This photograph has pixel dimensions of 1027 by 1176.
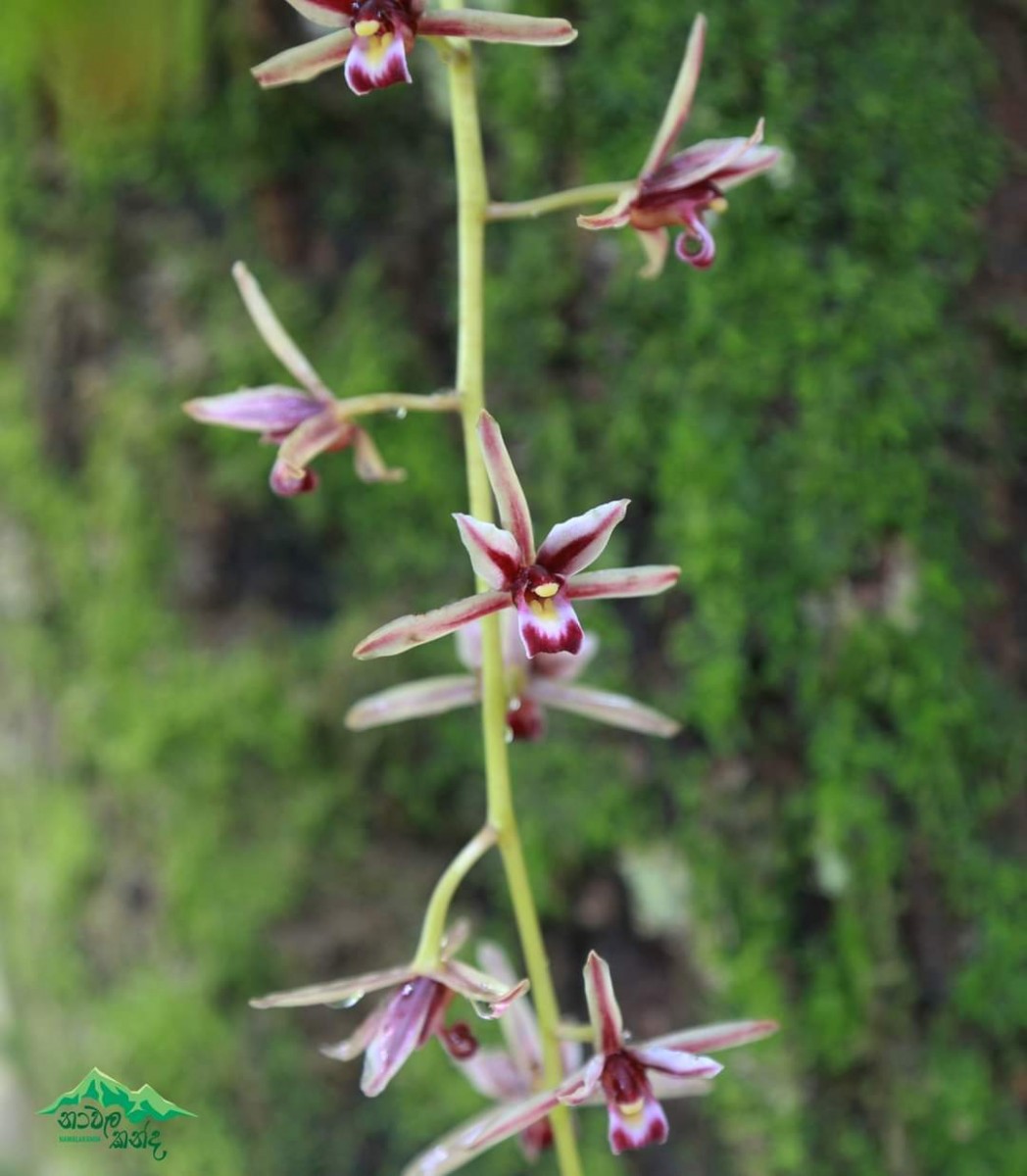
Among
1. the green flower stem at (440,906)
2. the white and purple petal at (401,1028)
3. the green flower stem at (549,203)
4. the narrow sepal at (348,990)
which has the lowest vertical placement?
the white and purple petal at (401,1028)

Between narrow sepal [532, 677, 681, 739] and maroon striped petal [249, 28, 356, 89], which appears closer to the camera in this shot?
maroon striped petal [249, 28, 356, 89]

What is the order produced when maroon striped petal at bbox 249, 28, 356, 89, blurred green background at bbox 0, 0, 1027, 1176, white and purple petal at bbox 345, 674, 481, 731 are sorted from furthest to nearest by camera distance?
1. blurred green background at bbox 0, 0, 1027, 1176
2. white and purple petal at bbox 345, 674, 481, 731
3. maroon striped petal at bbox 249, 28, 356, 89

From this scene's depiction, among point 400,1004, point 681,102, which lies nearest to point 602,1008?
point 400,1004

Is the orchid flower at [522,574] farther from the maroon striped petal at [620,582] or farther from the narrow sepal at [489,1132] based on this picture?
the narrow sepal at [489,1132]

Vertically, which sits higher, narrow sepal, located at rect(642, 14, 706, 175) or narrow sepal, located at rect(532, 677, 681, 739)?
narrow sepal, located at rect(642, 14, 706, 175)

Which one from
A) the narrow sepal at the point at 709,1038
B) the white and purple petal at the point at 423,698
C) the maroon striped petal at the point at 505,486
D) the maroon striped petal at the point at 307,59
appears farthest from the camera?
the white and purple petal at the point at 423,698

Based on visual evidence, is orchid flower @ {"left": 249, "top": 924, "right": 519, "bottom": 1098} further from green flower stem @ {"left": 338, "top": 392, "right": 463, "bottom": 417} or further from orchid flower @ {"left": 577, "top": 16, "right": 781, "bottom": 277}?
orchid flower @ {"left": 577, "top": 16, "right": 781, "bottom": 277}

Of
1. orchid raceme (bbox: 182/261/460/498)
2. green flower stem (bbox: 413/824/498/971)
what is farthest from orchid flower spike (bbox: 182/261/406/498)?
green flower stem (bbox: 413/824/498/971)

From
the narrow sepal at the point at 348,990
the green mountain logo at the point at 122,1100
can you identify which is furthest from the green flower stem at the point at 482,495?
the green mountain logo at the point at 122,1100
